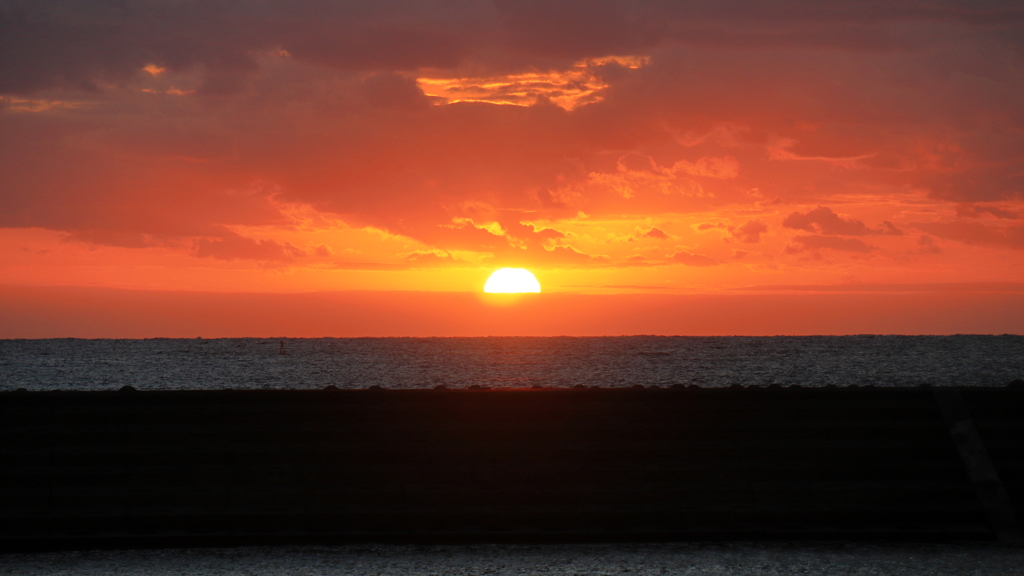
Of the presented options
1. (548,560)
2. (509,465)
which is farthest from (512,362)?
(548,560)

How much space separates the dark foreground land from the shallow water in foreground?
0.61ft

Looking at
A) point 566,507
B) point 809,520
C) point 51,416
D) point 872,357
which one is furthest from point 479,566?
point 872,357

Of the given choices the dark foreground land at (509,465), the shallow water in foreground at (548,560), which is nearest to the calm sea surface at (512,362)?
the dark foreground land at (509,465)

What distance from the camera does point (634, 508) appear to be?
26.3 ft

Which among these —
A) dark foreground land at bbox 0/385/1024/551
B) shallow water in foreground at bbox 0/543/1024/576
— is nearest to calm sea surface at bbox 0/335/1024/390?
dark foreground land at bbox 0/385/1024/551

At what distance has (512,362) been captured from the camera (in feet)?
100

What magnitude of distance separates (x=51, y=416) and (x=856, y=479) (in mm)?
8486

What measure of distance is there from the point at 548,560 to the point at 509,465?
122 cm

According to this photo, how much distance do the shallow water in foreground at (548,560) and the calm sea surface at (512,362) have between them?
15.5 meters

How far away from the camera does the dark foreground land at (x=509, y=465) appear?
795 centimetres

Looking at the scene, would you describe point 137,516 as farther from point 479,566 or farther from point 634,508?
point 634,508

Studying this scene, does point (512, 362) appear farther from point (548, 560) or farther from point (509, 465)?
point (548, 560)

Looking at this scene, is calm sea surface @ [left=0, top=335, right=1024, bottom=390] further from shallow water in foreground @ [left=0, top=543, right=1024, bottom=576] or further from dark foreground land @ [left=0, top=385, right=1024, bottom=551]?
shallow water in foreground @ [left=0, top=543, right=1024, bottom=576]

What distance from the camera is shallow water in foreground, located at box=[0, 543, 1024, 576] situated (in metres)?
6.98
